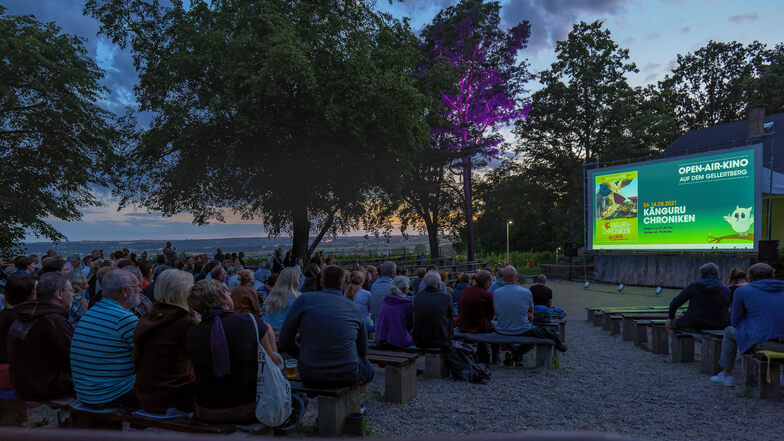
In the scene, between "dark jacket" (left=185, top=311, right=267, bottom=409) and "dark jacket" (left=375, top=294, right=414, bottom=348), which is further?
"dark jacket" (left=375, top=294, right=414, bottom=348)

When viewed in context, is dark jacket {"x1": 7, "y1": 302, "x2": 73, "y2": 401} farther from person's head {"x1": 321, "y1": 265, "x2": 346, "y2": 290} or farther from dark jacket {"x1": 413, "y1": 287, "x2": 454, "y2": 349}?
dark jacket {"x1": 413, "y1": 287, "x2": 454, "y2": 349}

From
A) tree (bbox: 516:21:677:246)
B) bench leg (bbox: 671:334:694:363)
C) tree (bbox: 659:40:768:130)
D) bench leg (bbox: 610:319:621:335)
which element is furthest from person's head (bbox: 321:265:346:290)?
tree (bbox: 659:40:768:130)

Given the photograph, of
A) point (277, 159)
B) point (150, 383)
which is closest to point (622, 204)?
point (277, 159)

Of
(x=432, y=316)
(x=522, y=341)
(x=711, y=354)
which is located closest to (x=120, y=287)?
(x=432, y=316)

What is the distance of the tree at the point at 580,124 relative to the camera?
31.3 meters

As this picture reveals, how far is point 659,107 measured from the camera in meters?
32.5

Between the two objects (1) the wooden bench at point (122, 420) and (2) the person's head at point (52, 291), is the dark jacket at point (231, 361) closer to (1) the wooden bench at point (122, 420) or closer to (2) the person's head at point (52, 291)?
(1) the wooden bench at point (122, 420)

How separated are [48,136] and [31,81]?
245cm

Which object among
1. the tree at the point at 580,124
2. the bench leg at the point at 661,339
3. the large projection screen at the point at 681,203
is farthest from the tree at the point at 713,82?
the bench leg at the point at 661,339

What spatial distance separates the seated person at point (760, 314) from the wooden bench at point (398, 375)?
12.6 feet

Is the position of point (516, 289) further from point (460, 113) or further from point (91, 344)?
point (460, 113)

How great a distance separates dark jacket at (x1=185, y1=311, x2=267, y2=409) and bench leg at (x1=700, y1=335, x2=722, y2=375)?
6.14 meters

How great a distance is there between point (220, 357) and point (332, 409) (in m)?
1.31

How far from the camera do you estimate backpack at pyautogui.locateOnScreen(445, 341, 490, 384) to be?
20.3 feet
